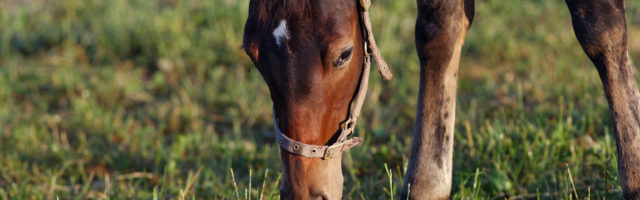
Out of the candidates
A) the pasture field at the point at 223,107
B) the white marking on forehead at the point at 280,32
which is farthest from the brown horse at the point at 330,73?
the pasture field at the point at 223,107

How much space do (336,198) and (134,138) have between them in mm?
2366

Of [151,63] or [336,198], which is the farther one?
[151,63]

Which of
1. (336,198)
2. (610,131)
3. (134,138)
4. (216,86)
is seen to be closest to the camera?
(336,198)

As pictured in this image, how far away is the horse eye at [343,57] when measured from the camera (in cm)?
→ 212

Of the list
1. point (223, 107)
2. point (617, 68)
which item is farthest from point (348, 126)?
point (223, 107)

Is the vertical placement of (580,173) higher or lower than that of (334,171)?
lower

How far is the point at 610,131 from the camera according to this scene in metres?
3.39

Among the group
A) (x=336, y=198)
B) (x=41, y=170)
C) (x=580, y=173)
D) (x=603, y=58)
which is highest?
(x=603, y=58)

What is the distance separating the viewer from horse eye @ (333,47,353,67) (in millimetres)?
2115

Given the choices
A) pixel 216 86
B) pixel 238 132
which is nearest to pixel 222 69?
pixel 216 86

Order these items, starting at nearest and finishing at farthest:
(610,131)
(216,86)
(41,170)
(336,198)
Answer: (336,198) → (610,131) → (41,170) → (216,86)

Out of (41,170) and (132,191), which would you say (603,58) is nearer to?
(132,191)

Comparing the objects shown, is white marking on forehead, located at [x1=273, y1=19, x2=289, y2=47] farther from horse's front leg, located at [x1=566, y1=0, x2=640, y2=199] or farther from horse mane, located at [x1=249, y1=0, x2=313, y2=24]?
horse's front leg, located at [x1=566, y1=0, x2=640, y2=199]

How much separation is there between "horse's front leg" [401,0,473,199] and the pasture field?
0.39 ft
